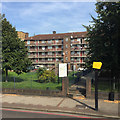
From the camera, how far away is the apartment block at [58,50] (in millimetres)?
54975

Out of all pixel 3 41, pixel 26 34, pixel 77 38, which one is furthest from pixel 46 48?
pixel 3 41

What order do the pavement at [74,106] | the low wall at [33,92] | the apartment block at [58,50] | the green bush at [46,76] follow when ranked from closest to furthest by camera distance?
the pavement at [74,106], the low wall at [33,92], the green bush at [46,76], the apartment block at [58,50]

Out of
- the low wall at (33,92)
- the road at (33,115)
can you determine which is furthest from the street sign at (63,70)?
the road at (33,115)

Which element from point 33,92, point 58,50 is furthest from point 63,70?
point 58,50

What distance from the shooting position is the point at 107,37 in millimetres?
14375

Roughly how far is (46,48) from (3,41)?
40145 millimetres

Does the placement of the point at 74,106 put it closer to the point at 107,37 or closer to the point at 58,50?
the point at 107,37

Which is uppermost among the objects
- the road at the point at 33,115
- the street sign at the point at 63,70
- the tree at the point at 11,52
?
the tree at the point at 11,52

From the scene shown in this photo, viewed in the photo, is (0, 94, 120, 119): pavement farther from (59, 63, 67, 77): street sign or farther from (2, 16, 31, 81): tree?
(2, 16, 31, 81): tree

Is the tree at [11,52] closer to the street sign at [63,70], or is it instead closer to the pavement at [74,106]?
the street sign at [63,70]

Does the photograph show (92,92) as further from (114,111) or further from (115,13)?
(115,13)

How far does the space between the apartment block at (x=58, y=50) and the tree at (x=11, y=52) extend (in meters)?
34.3

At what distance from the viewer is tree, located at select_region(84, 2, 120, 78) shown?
44.1 ft

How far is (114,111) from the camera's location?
10.3 m
